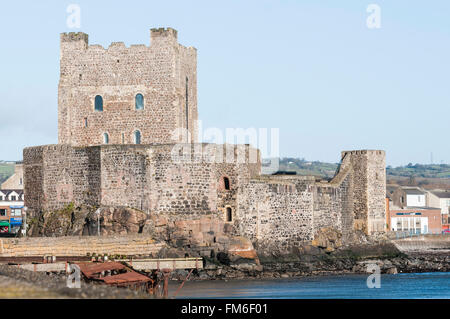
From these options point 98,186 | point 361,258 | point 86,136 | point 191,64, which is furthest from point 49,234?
point 361,258

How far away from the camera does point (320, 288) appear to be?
51.9 metres

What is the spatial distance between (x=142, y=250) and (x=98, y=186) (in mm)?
5431

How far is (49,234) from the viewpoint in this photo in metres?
57.2

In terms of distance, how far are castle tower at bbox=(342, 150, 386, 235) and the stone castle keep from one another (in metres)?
0.06

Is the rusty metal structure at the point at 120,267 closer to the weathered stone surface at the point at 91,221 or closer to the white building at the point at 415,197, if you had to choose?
the weathered stone surface at the point at 91,221

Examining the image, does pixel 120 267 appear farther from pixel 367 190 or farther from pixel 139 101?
pixel 367 190

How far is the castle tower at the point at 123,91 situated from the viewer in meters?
61.8

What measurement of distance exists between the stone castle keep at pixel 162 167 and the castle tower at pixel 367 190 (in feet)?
0.21

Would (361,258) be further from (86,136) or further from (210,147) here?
(86,136)

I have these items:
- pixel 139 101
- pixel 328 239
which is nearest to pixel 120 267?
pixel 139 101

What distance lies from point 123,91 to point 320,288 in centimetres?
1846

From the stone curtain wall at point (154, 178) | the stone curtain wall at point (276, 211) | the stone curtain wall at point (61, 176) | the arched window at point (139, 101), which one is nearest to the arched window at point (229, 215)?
the stone curtain wall at point (154, 178)

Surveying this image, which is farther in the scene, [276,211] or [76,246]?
[276,211]

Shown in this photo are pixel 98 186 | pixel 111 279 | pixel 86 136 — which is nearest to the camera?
pixel 111 279
